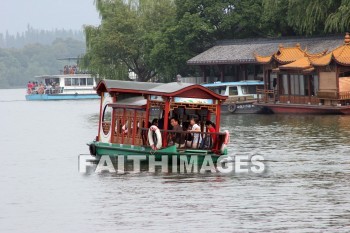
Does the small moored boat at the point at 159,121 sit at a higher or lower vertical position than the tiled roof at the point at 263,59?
lower

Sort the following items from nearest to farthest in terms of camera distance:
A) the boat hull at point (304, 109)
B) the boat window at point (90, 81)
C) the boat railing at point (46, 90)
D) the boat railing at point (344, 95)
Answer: the boat hull at point (304, 109)
the boat railing at point (344, 95)
the boat window at point (90, 81)
the boat railing at point (46, 90)

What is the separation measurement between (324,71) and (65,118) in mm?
15208

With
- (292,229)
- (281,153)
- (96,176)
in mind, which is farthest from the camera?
(281,153)

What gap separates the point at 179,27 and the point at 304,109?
1426 centimetres

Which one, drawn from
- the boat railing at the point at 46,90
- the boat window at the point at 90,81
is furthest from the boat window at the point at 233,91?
the boat railing at the point at 46,90

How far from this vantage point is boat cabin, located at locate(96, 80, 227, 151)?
85.1 ft

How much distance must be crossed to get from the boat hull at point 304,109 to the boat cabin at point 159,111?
1823 cm

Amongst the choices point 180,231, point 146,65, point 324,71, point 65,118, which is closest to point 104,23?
point 146,65

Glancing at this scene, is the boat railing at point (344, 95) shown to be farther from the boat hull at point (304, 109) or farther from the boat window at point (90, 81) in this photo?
the boat window at point (90, 81)

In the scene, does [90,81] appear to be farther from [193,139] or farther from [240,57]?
[193,139]

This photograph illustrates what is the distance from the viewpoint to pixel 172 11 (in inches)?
2677

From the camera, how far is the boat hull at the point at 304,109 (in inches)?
1790

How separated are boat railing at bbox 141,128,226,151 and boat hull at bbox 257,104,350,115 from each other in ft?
66.4

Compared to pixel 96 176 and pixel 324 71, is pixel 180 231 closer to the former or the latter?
pixel 96 176
